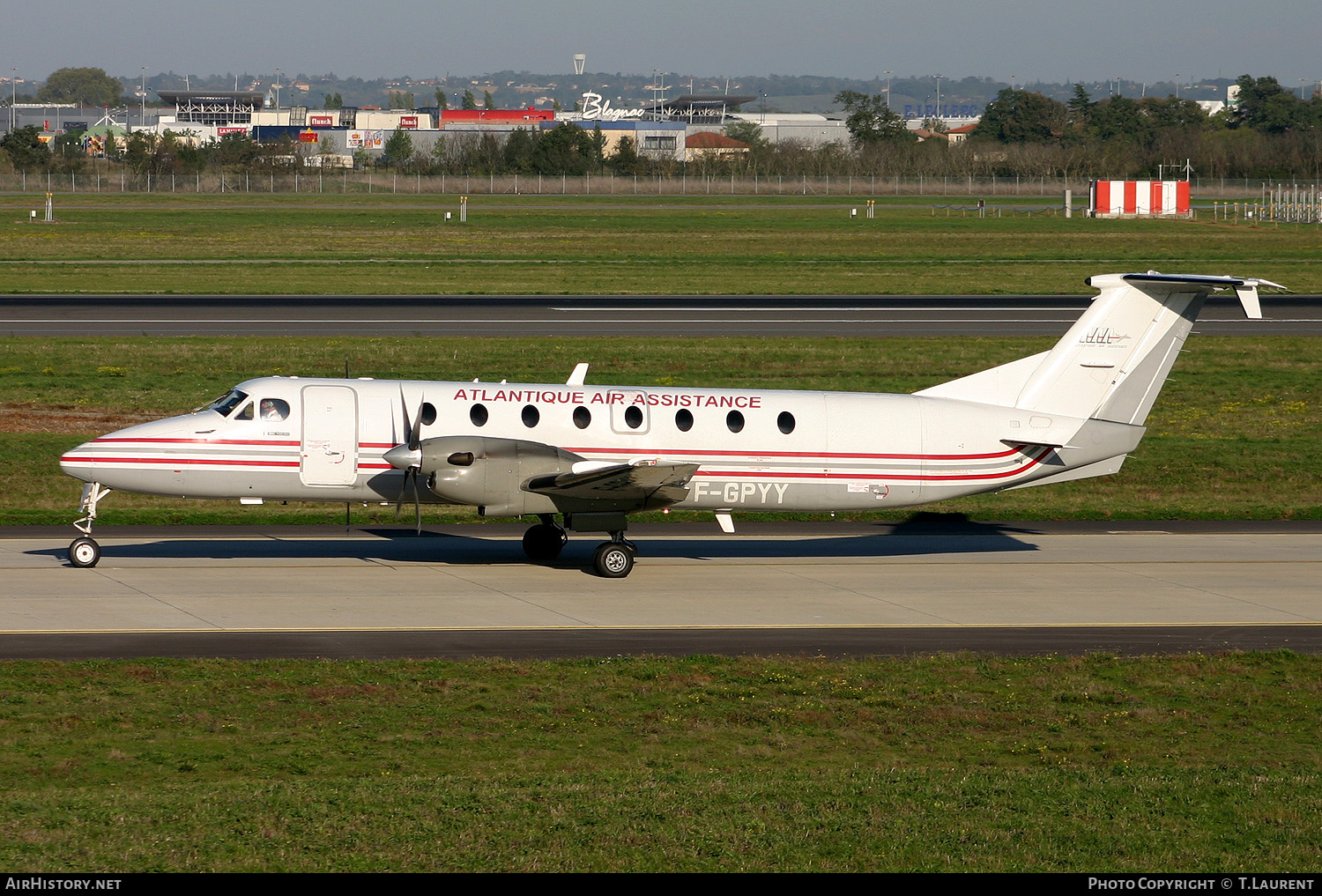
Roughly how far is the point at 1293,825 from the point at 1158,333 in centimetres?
1371

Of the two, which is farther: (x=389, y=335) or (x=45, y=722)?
(x=389, y=335)

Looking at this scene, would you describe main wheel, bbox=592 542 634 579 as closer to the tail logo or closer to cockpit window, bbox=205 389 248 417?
cockpit window, bbox=205 389 248 417

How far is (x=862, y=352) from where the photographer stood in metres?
43.4

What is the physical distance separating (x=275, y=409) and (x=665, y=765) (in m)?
11.1

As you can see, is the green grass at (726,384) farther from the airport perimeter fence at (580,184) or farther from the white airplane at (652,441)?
the airport perimeter fence at (580,184)

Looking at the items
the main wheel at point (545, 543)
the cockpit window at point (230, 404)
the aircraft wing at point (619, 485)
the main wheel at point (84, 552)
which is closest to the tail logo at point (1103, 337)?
the aircraft wing at point (619, 485)

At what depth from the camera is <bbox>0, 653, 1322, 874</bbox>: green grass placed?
11180 mm

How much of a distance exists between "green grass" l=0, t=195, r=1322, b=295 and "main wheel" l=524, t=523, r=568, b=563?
35.9 m

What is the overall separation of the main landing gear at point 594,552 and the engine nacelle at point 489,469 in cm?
100

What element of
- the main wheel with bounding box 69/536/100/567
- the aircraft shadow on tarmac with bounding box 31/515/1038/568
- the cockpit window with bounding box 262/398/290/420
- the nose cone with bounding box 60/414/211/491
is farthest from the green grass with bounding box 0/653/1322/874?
the aircraft shadow on tarmac with bounding box 31/515/1038/568

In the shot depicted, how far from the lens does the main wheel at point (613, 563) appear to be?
23.0 m
